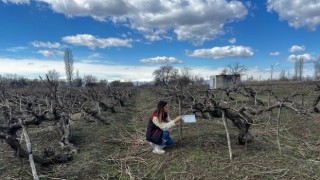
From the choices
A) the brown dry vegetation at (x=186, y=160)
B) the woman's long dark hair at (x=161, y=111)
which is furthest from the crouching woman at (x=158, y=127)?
the brown dry vegetation at (x=186, y=160)

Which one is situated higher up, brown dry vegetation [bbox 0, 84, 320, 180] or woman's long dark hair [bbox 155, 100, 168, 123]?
woman's long dark hair [bbox 155, 100, 168, 123]

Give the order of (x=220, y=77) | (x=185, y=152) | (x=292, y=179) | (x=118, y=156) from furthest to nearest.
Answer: (x=220, y=77), (x=118, y=156), (x=185, y=152), (x=292, y=179)

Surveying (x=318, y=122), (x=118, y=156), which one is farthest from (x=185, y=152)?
(x=318, y=122)

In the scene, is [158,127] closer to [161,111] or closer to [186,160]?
[161,111]

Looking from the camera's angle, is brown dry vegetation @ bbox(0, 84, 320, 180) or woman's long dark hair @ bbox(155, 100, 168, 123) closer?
brown dry vegetation @ bbox(0, 84, 320, 180)

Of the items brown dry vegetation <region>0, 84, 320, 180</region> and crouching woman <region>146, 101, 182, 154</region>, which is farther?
crouching woman <region>146, 101, 182, 154</region>

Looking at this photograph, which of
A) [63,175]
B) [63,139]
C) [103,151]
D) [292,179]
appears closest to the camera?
[292,179]

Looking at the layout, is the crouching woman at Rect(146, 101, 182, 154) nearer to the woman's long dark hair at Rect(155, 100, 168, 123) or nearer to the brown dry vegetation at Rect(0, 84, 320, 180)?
the woman's long dark hair at Rect(155, 100, 168, 123)

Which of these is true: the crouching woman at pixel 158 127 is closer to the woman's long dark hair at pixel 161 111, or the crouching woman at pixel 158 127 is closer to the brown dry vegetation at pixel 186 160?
the woman's long dark hair at pixel 161 111

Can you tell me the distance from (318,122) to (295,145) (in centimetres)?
481

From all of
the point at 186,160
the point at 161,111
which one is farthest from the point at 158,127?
the point at 186,160

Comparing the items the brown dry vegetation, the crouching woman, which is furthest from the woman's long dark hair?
the brown dry vegetation

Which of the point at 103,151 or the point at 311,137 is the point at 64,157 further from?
the point at 311,137

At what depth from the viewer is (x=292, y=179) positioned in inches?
250
